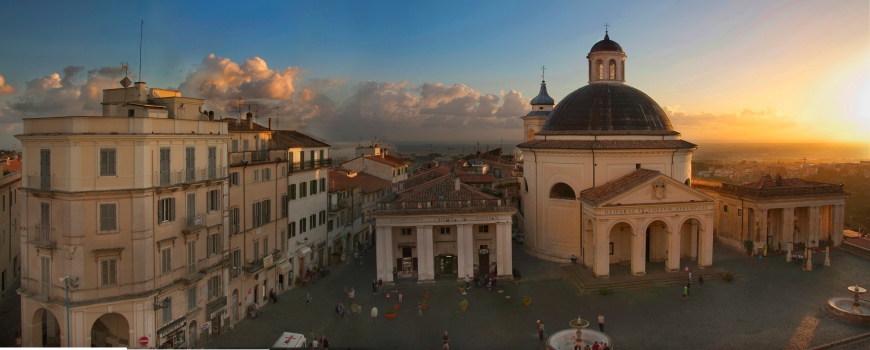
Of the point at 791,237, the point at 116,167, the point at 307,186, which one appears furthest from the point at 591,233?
the point at 116,167

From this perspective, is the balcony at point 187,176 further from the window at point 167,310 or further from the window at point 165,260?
the window at point 167,310

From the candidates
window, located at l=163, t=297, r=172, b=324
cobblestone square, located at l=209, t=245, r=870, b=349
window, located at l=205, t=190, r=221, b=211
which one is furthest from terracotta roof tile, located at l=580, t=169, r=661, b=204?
window, located at l=163, t=297, r=172, b=324

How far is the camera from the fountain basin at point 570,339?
74.3 ft

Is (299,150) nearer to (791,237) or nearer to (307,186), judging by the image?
(307,186)

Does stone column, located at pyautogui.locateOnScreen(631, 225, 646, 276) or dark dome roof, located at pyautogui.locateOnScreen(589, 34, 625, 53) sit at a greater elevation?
dark dome roof, located at pyautogui.locateOnScreen(589, 34, 625, 53)

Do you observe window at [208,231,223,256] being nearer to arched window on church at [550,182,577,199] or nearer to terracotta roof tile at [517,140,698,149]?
terracotta roof tile at [517,140,698,149]

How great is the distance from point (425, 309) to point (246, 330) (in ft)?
29.8

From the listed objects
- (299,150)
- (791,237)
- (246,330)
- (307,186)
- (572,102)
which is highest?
(572,102)

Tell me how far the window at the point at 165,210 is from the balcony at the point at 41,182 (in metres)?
3.72

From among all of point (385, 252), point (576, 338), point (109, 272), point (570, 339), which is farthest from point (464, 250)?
point (109, 272)

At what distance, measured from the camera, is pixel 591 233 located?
35.9 m

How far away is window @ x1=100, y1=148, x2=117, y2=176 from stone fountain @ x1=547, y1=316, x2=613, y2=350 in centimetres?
1893

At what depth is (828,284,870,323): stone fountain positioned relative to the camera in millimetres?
25312

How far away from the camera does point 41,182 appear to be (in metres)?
20.3
